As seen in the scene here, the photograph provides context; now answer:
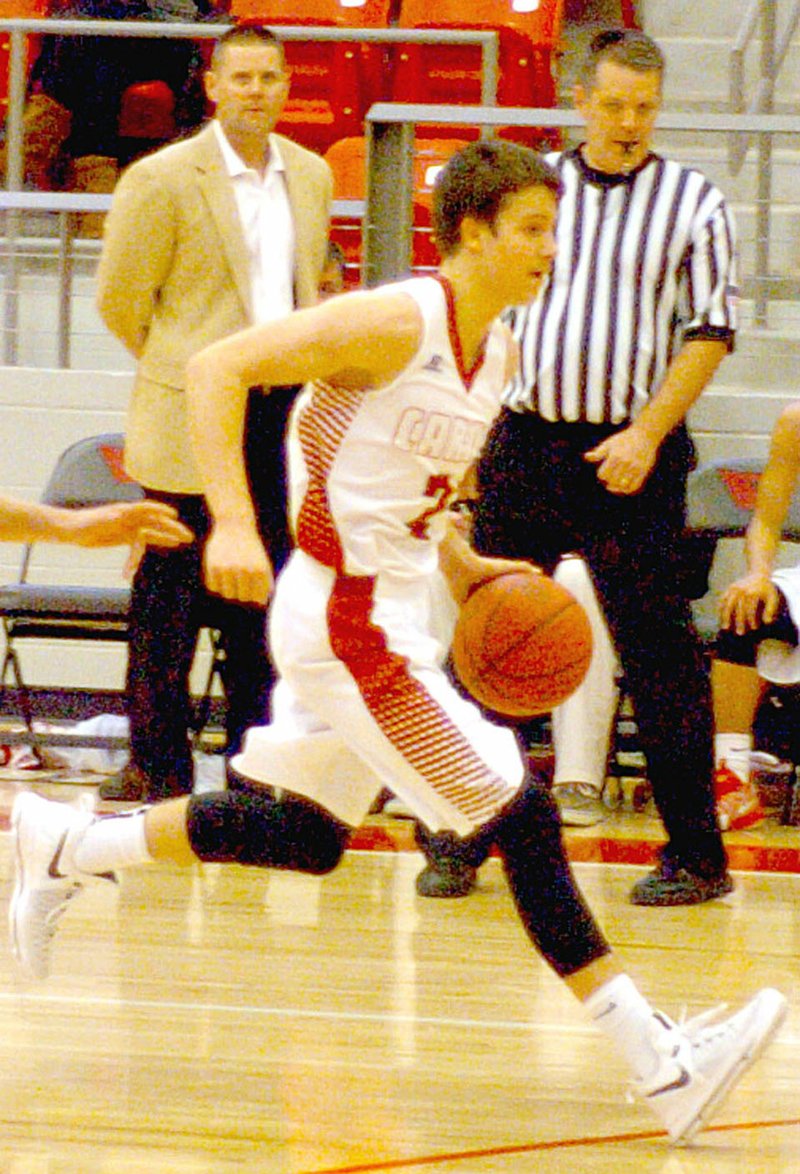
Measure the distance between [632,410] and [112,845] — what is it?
1928 mm

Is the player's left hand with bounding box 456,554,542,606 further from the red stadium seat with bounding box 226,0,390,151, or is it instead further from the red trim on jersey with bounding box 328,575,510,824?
the red stadium seat with bounding box 226,0,390,151

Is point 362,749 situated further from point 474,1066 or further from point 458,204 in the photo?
point 458,204

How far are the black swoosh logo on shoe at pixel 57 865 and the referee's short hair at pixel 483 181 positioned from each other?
1.26 m

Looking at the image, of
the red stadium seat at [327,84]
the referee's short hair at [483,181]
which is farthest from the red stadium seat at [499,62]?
the referee's short hair at [483,181]

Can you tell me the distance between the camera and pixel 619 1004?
3.36 metres

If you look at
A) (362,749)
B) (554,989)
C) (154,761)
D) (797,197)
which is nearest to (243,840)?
(362,749)

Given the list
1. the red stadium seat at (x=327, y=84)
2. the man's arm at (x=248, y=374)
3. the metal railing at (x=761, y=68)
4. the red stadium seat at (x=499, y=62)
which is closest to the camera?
the man's arm at (x=248, y=374)

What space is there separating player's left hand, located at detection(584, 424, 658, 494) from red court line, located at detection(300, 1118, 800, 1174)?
1.84 meters

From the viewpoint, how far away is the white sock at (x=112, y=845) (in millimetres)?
3754

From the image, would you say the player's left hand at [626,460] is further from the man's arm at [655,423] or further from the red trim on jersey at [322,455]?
the red trim on jersey at [322,455]

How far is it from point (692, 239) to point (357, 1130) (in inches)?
102

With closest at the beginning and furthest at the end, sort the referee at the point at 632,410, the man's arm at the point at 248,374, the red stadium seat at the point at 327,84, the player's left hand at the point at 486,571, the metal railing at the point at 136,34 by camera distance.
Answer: the man's arm at the point at 248,374 < the player's left hand at the point at 486,571 < the referee at the point at 632,410 < the metal railing at the point at 136,34 < the red stadium seat at the point at 327,84

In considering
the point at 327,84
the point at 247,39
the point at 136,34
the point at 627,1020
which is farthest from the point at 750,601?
the point at 327,84

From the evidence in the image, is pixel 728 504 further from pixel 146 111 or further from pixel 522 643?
pixel 146 111
